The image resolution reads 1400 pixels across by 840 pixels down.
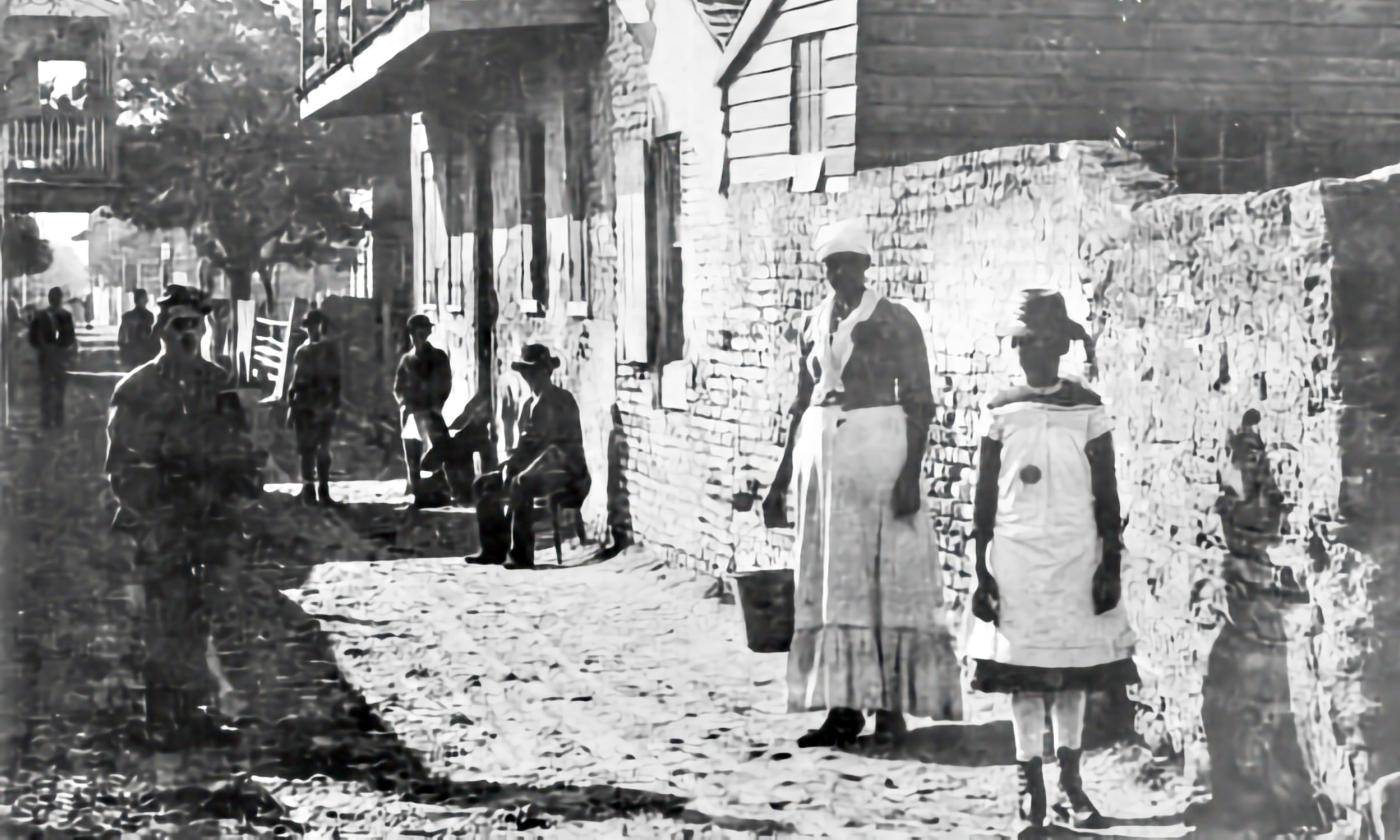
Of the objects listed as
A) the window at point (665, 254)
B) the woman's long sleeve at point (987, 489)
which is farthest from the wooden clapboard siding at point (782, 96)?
the woman's long sleeve at point (987, 489)

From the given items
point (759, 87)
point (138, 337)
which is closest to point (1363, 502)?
point (759, 87)

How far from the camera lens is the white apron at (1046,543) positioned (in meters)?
4.20

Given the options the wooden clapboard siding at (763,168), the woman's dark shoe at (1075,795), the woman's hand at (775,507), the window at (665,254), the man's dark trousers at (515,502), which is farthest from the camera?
the wooden clapboard siding at (763,168)

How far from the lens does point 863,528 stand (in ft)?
15.4

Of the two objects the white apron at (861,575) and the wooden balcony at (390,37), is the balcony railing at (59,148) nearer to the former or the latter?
the wooden balcony at (390,37)

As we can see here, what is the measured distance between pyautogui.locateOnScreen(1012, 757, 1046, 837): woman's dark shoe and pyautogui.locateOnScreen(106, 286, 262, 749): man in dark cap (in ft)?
7.59

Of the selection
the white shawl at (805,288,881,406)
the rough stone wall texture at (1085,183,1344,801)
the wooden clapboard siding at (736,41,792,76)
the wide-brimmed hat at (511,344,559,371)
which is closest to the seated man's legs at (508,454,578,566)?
the wide-brimmed hat at (511,344,559,371)

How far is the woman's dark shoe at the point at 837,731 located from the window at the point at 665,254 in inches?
54.2

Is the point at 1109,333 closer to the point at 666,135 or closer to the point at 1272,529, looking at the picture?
the point at 1272,529

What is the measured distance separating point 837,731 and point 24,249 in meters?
2.82

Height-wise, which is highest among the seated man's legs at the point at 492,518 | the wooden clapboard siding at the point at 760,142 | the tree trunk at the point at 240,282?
the wooden clapboard siding at the point at 760,142

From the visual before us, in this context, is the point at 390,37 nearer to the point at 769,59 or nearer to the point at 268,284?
the point at 268,284

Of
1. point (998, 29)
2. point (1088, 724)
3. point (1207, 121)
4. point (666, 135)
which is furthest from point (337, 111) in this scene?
point (1207, 121)

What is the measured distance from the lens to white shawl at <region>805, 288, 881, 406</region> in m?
4.69
